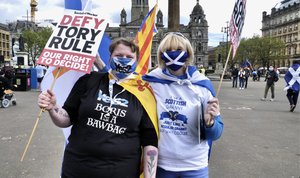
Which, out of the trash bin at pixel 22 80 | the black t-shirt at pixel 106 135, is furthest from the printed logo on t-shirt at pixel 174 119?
the trash bin at pixel 22 80

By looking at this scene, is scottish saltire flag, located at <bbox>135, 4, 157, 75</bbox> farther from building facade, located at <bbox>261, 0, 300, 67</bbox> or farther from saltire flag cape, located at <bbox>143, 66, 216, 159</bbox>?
building facade, located at <bbox>261, 0, 300, 67</bbox>

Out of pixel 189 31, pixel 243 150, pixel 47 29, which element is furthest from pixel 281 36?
pixel 243 150

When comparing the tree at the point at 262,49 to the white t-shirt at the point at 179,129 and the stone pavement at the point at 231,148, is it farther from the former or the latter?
the white t-shirt at the point at 179,129

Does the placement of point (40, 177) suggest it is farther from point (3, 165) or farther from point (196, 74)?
point (196, 74)

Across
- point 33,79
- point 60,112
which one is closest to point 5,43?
point 33,79

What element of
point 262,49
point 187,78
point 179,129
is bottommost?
point 179,129

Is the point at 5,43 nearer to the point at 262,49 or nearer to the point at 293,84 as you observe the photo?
the point at 262,49

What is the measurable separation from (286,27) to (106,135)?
366 ft

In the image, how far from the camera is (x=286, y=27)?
10275 cm

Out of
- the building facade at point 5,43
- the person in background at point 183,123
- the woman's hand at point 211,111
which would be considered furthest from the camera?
the building facade at point 5,43

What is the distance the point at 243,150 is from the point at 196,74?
166 inches

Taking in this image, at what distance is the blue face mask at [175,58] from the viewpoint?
256cm

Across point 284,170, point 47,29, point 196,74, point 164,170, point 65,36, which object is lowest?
point 284,170

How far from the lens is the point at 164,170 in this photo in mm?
2488
